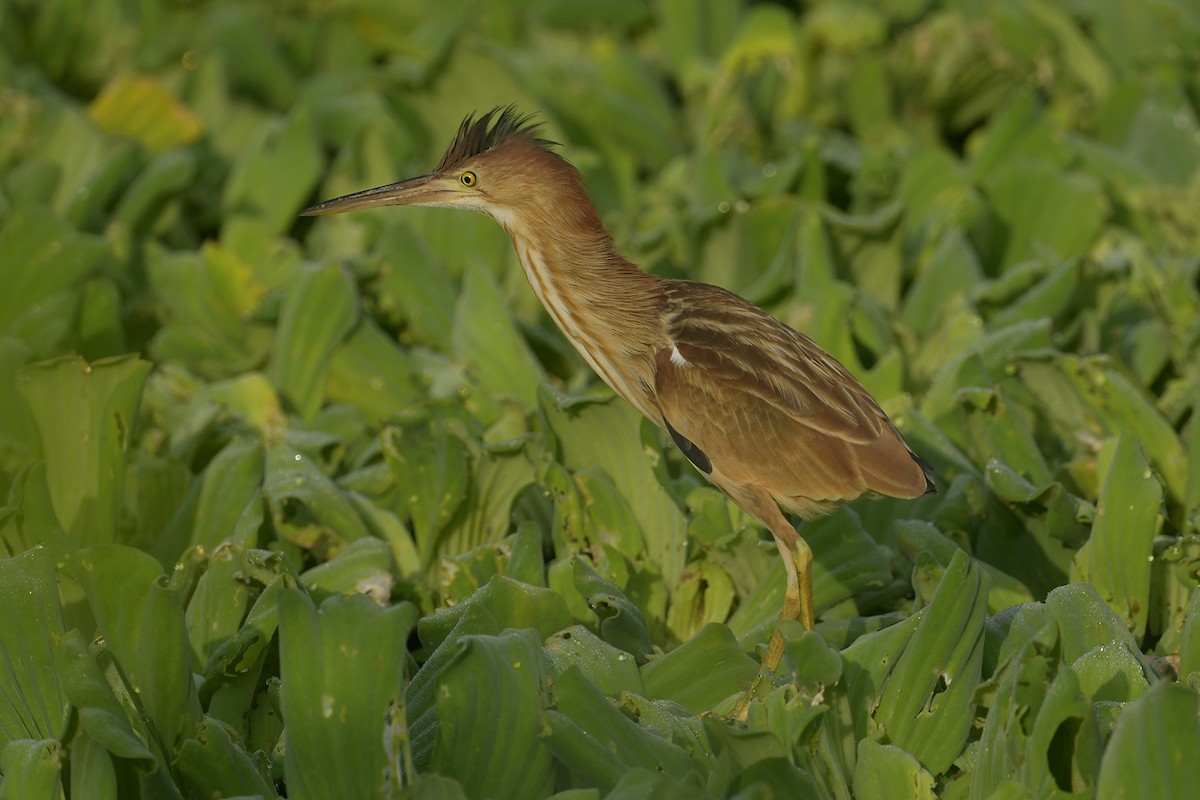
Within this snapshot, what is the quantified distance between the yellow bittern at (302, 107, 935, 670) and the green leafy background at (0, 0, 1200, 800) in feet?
0.38

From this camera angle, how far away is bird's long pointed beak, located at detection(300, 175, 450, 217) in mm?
4207

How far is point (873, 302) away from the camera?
527 centimetres

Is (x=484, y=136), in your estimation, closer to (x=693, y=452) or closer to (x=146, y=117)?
(x=693, y=452)

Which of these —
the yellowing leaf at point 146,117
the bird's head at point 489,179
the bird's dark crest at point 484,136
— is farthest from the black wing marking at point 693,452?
the yellowing leaf at point 146,117

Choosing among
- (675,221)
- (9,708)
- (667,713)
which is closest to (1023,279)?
(675,221)

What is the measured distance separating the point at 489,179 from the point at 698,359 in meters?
0.77

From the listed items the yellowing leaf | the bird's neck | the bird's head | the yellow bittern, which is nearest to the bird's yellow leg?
the yellow bittern

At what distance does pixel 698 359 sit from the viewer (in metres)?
Result: 3.96

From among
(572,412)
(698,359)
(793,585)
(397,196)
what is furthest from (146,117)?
(793,585)

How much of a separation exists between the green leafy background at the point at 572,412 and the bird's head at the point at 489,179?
1.84 ft

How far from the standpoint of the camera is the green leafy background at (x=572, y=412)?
3053mm

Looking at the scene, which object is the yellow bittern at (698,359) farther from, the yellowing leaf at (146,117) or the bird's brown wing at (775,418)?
the yellowing leaf at (146,117)

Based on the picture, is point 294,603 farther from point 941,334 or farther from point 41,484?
point 941,334

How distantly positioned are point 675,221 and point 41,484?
260cm
